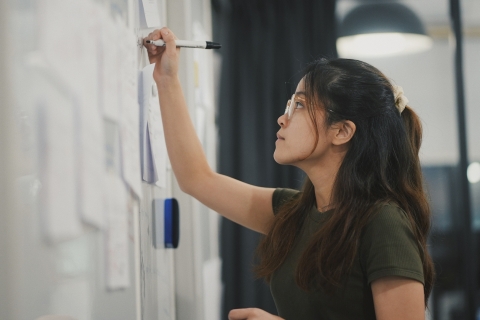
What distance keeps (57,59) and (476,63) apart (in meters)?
2.55

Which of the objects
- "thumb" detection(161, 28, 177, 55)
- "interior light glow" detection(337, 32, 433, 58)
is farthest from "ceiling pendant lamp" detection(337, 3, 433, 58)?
"thumb" detection(161, 28, 177, 55)

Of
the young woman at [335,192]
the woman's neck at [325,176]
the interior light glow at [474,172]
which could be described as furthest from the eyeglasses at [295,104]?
the interior light glow at [474,172]

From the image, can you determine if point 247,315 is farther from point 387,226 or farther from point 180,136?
point 180,136

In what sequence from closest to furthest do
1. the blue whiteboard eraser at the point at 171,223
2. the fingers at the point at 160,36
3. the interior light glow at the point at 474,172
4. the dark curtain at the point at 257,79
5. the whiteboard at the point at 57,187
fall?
1. the whiteboard at the point at 57,187
2. the fingers at the point at 160,36
3. the blue whiteboard eraser at the point at 171,223
4. the dark curtain at the point at 257,79
5. the interior light glow at the point at 474,172

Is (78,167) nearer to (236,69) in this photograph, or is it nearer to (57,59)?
(57,59)

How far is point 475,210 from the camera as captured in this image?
2666 mm

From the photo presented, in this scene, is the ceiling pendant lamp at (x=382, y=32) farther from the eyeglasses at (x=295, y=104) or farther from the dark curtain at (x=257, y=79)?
the eyeglasses at (x=295, y=104)

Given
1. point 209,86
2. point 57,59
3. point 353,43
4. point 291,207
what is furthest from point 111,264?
point 353,43

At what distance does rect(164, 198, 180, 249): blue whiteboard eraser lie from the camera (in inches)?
53.9

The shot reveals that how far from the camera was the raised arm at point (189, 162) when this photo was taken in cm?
115

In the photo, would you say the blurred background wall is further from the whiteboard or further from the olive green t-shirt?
the whiteboard

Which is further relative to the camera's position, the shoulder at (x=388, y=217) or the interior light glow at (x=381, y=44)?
the interior light glow at (x=381, y=44)

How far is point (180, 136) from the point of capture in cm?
124

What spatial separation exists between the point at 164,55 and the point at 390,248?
2.04 ft
